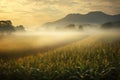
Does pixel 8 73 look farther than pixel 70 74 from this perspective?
Yes

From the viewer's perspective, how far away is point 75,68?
19.2 m

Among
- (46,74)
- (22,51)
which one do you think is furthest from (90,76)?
(22,51)

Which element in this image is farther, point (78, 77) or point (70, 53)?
point (70, 53)

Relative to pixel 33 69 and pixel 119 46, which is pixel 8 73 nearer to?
pixel 33 69

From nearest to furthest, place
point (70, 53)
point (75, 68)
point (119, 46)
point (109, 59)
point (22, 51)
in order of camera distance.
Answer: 1. point (75, 68)
2. point (109, 59)
3. point (70, 53)
4. point (119, 46)
5. point (22, 51)

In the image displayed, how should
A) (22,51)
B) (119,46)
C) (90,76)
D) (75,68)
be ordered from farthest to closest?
(22,51)
(119,46)
(75,68)
(90,76)

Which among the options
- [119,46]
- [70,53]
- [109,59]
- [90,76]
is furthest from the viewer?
[119,46]

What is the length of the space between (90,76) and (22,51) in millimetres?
18770

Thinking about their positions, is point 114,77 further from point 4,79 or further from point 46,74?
point 4,79

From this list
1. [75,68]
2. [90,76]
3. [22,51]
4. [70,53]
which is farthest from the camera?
[22,51]

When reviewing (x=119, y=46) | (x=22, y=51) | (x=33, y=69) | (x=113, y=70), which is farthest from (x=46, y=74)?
(x=22, y=51)

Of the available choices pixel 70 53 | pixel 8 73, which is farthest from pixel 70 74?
pixel 70 53

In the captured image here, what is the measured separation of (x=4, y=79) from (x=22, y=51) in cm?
1571

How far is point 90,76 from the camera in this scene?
17.6 meters
